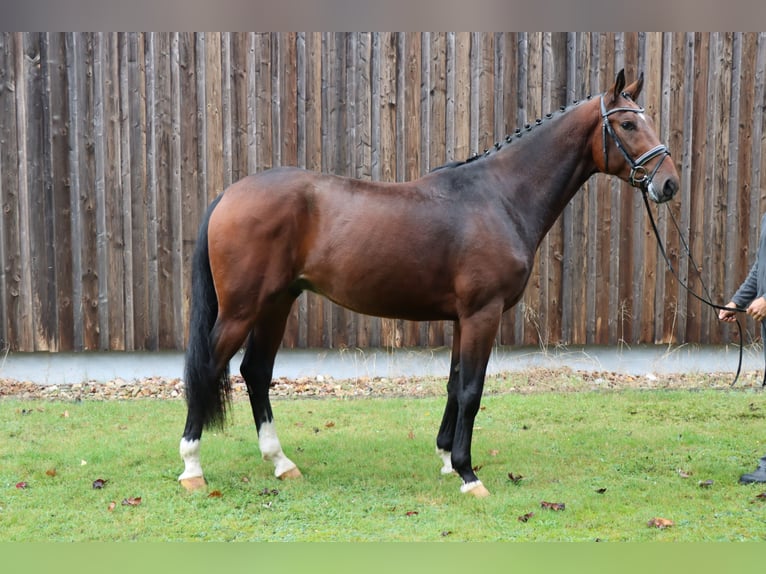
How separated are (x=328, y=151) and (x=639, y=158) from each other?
3619mm

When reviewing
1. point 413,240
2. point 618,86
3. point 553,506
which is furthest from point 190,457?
Answer: point 618,86

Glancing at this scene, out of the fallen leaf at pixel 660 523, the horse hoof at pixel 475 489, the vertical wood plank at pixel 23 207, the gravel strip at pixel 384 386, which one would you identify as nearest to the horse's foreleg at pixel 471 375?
the horse hoof at pixel 475 489

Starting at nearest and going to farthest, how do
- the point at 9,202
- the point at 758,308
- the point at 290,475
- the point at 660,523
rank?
the point at 660,523 < the point at 758,308 < the point at 290,475 < the point at 9,202

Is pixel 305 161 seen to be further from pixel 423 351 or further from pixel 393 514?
pixel 393 514

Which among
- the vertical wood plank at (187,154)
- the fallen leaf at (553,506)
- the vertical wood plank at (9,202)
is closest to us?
the fallen leaf at (553,506)

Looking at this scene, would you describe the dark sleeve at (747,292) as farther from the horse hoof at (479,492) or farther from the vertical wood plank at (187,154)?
the vertical wood plank at (187,154)

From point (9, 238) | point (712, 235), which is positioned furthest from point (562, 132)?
point (9, 238)

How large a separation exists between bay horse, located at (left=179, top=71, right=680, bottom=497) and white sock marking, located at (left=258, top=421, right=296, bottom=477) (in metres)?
0.39

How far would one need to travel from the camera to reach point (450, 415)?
4.68 meters

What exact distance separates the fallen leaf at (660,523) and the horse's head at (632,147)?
6.09 ft

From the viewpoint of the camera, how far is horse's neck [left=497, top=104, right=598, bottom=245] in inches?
172

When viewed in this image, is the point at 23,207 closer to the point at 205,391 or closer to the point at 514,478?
the point at 205,391

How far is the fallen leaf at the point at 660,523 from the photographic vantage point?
365cm

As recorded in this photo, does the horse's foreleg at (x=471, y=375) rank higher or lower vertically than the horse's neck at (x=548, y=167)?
lower
